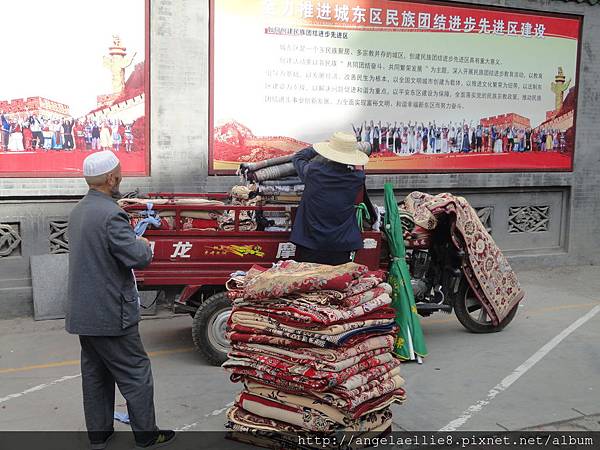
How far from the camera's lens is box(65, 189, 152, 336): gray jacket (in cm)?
385

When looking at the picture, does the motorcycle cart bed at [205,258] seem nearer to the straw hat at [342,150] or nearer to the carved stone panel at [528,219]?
the straw hat at [342,150]

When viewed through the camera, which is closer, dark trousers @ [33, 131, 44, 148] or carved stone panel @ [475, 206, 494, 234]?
dark trousers @ [33, 131, 44, 148]

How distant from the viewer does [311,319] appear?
3785 mm

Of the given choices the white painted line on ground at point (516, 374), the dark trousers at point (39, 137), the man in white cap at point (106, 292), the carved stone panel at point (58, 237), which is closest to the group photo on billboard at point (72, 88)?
the dark trousers at point (39, 137)

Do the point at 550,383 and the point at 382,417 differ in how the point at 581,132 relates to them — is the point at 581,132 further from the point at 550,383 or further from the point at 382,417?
the point at 382,417

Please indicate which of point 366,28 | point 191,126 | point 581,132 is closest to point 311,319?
point 191,126

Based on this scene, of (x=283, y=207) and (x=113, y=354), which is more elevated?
(x=283, y=207)

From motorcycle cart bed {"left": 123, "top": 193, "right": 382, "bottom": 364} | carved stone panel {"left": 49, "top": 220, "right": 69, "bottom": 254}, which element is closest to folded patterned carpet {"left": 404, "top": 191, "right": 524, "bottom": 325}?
motorcycle cart bed {"left": 123, "top": 193, "right": 382, "bottom": 364}

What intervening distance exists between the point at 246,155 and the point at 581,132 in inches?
216

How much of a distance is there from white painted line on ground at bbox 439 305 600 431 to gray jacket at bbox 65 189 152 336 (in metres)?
2.32

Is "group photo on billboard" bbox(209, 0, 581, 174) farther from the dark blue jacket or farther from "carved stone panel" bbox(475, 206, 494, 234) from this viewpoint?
the dark blue jacket

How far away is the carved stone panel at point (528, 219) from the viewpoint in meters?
10.1

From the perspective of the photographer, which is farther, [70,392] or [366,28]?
[366,28]

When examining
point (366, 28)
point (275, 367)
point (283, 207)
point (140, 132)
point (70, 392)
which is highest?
point (366, 28)
